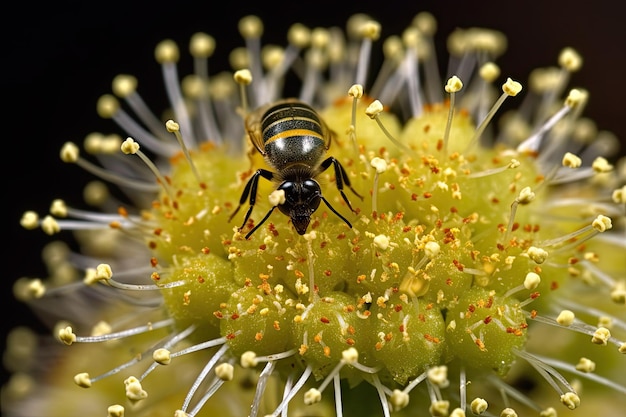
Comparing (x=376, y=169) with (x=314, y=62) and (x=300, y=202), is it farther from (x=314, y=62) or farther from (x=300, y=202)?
(x=314, y=62)

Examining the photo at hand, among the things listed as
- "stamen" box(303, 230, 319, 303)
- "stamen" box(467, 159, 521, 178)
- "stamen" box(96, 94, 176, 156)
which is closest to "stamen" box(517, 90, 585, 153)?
"stamen" box(467, 159, 521, 178)

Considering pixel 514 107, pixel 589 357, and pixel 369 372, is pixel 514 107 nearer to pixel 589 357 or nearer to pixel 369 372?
pixel 589 357

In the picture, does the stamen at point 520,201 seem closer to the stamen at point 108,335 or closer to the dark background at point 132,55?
the stamen at point 108,335

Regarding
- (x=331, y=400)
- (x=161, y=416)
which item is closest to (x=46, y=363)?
(x=161, y=416)

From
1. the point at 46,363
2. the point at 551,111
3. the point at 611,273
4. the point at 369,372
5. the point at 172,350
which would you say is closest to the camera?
the point at 369,372

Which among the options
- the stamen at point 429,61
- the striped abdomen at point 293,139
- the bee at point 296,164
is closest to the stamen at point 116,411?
the bee at point 296,164

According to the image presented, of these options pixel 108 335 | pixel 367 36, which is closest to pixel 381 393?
pixel 108 335
